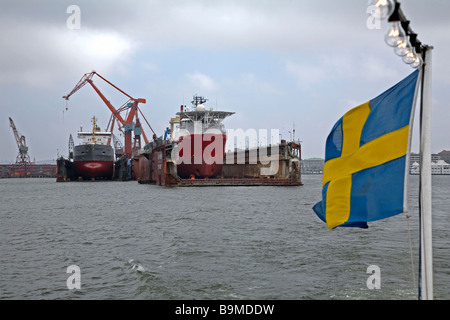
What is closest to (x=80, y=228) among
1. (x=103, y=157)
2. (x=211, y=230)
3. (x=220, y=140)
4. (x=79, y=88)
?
(x=211, y=230)

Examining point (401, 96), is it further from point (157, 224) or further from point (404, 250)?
point (157, 224)

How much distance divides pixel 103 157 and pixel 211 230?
67.2 metres

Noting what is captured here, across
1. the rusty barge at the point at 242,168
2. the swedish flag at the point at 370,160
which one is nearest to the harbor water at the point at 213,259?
the swedish flag at the point at 370,160

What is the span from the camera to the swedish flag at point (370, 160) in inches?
192

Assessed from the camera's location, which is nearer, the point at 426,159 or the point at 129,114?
the point at 426,159

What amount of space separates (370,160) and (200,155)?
176 ft

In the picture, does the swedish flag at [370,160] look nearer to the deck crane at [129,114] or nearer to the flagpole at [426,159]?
→ the flagpole at [426,159]

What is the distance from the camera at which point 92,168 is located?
81562 millimetres

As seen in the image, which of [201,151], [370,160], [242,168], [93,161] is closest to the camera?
[370,160]

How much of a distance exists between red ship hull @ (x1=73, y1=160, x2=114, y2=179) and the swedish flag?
79.6m

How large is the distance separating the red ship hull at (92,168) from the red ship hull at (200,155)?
95.3ft

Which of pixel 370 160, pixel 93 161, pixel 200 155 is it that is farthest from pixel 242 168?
pixel 370 160

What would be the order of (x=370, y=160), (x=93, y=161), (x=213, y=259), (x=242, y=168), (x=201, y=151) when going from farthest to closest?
(x=93, y=161)
(x=242, y=168)
(x=201, y=151)
(x=213, y=259)
(x=370, y=160)

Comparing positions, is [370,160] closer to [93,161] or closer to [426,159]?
[426,159]
